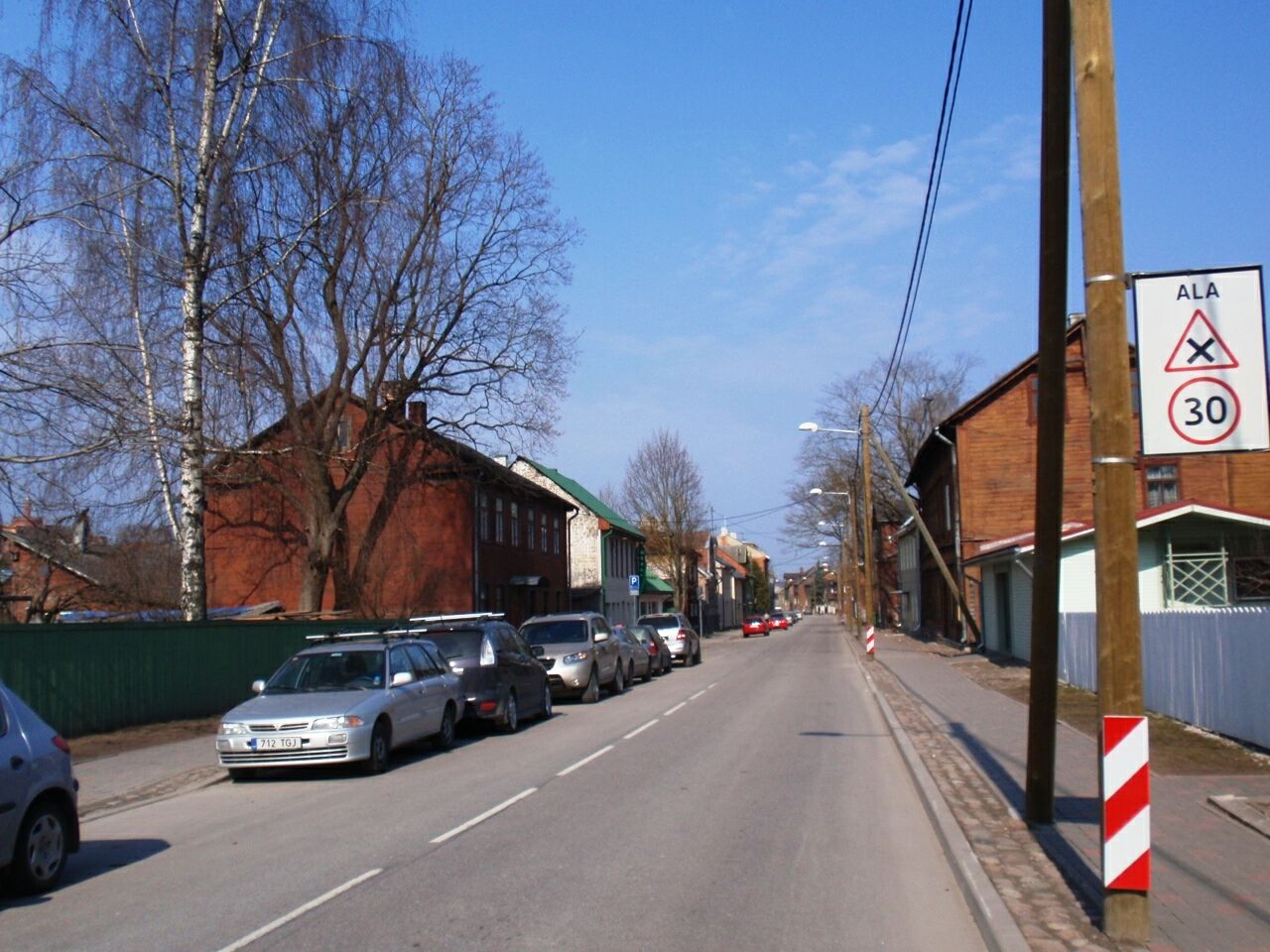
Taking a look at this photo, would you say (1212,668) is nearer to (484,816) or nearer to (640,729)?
(640,729)

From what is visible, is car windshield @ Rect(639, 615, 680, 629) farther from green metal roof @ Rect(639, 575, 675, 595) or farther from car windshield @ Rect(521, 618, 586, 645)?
green metal roof @ Rect(639, 575, 675, 595)

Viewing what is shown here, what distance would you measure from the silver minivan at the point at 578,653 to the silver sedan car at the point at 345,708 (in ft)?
21.3

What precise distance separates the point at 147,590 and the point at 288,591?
10521 mm

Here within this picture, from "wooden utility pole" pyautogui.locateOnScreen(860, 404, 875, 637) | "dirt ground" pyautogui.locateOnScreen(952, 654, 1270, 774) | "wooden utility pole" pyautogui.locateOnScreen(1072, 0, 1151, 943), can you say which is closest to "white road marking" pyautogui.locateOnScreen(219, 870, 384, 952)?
"wooden utility pole" pyautogui.locateOnScreen(1072, 0, 1151, 943)

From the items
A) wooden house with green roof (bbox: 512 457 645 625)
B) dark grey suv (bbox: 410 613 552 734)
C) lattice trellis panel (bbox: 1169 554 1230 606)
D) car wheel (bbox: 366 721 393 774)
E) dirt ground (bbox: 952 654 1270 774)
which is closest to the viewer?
dirt ground (bbox: 952 654 1270 774)

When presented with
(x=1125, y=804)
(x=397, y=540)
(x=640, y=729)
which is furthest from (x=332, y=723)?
(x=397, y=540)

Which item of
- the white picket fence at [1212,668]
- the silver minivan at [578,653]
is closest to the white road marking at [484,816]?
the white picket fence at [1212,668]

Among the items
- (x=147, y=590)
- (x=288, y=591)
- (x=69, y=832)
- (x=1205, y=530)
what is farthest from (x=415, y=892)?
(x=288, y=591)

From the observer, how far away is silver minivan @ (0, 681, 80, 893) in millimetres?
7723

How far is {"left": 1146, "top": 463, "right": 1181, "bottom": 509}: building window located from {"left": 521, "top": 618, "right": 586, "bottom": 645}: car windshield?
23.5 m

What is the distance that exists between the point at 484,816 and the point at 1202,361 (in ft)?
22.2

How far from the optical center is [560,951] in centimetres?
625

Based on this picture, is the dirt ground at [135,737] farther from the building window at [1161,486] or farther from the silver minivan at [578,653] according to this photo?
the building window at [1161,486]

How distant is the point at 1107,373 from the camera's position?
6.42 metres
